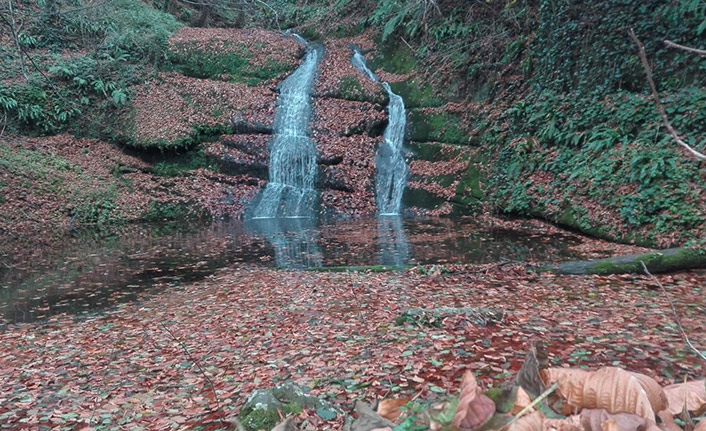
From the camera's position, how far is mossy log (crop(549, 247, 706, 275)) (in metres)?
7.19

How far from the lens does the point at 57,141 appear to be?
1745 cm

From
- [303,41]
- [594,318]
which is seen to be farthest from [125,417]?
[303,41]

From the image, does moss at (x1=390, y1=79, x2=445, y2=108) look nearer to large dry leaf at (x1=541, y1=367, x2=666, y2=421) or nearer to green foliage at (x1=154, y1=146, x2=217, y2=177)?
green foliage at (x1=154, y1=146, x2=217, y2=177)

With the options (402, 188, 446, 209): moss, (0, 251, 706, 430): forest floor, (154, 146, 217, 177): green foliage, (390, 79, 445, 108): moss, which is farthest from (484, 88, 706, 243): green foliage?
(154, 146, 217, 177): green foliage

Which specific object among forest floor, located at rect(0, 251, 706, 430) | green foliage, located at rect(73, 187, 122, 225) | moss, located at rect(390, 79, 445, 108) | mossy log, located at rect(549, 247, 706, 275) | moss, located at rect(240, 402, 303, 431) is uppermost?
moss, located at rect(390, 79, 445, 108)

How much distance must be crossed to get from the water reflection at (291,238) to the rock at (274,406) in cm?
595

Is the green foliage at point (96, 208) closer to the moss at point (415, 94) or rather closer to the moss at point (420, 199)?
the moss at point (420, 199)

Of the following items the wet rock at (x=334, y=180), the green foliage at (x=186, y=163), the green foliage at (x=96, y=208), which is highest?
the green foliage at (x=186, y=163)

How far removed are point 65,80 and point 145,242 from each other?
32.4 feet

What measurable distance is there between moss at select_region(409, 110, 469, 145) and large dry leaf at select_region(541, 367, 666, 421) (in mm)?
15469

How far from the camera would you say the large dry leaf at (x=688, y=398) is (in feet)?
4.94

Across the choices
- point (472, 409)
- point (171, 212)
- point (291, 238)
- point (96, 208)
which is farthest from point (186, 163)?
point (472, 409)

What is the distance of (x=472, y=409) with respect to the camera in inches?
54.6

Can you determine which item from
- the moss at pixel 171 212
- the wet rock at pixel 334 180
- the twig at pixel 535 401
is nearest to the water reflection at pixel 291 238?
the wet rock at pixel 334 180
